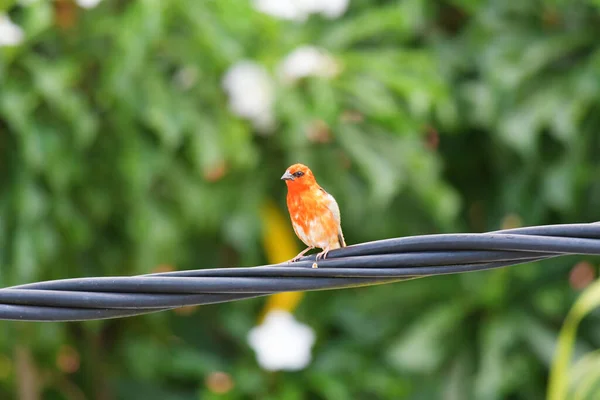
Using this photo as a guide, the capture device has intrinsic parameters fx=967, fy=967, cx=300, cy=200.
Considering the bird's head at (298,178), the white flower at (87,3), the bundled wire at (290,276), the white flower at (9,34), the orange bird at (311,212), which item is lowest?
the bundled wire at (290,276)

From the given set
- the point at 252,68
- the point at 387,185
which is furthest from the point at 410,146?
the point at 252,68

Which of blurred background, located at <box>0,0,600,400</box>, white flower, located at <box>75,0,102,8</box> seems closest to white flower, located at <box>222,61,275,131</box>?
blurred background, located at <box>0,0,600,400</box>

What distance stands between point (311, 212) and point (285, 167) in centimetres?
255

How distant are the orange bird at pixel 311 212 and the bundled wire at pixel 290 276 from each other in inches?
24.0

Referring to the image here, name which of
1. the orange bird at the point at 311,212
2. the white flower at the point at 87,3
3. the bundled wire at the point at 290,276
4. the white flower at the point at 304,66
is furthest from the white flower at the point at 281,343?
the bundled wire at the point at 290,276

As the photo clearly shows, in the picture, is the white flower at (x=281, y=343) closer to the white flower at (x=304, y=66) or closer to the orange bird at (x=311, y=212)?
the white flower at (x=304, y=66)

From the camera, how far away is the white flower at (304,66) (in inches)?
207

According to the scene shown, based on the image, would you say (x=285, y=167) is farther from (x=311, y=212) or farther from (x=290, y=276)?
(x=290, y=276)

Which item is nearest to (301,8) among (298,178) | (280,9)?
(280,9)

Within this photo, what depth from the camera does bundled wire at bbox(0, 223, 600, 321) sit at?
2146 millimetres

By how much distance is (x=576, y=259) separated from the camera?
239 inches

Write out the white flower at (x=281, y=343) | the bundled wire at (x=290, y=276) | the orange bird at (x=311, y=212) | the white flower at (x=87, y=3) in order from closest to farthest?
1. the bundled wire at (x=290, y=276)
2. the orange bird at (x=311, y=212)
3. the white flower at (x=87, y=3)
4. the white flower at (x=281, y=343)

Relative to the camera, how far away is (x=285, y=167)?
5414 mm

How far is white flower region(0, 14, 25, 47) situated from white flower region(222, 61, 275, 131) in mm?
1091
